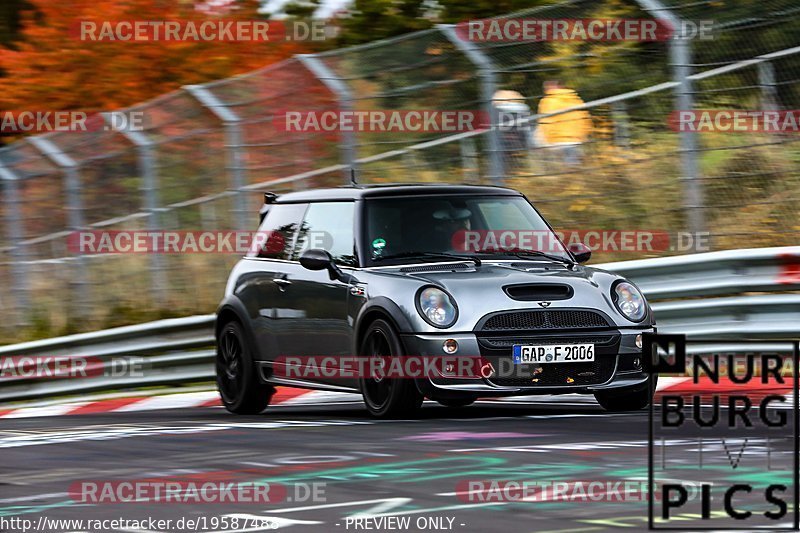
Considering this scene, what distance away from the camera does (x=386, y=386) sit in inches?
406

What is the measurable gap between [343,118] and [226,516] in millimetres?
8629

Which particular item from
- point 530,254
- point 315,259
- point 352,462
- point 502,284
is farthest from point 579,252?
point 352,462

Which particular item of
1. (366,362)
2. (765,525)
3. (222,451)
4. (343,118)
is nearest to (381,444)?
(222,451)

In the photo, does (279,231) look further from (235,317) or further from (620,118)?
(620,118)

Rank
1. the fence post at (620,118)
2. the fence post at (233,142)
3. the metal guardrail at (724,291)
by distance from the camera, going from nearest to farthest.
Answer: the metal guardrail at (724,291) < the fence post at (620,118) < the fence post at (233,142)

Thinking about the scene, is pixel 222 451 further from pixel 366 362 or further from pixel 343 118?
pixel 343 118

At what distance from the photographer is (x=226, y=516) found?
6559mm

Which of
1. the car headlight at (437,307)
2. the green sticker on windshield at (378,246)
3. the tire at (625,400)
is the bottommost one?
the tire at (625,400)

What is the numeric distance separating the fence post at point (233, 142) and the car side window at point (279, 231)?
3.33m

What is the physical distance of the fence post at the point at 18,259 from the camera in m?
19.1

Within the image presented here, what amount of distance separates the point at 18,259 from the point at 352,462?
1202cm

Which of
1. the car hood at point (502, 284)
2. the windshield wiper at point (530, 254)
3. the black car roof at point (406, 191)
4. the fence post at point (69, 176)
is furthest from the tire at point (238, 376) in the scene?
the fence post at point (69, 176)

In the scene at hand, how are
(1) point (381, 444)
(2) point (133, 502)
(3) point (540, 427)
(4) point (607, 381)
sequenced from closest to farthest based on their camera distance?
(2) point (133, 502) < (1) point (381, 444) < (3) point (540, 427) < (4) point (607, 381)

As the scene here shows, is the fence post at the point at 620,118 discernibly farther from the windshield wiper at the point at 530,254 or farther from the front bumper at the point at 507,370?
the front bumper at the point at 507,370
